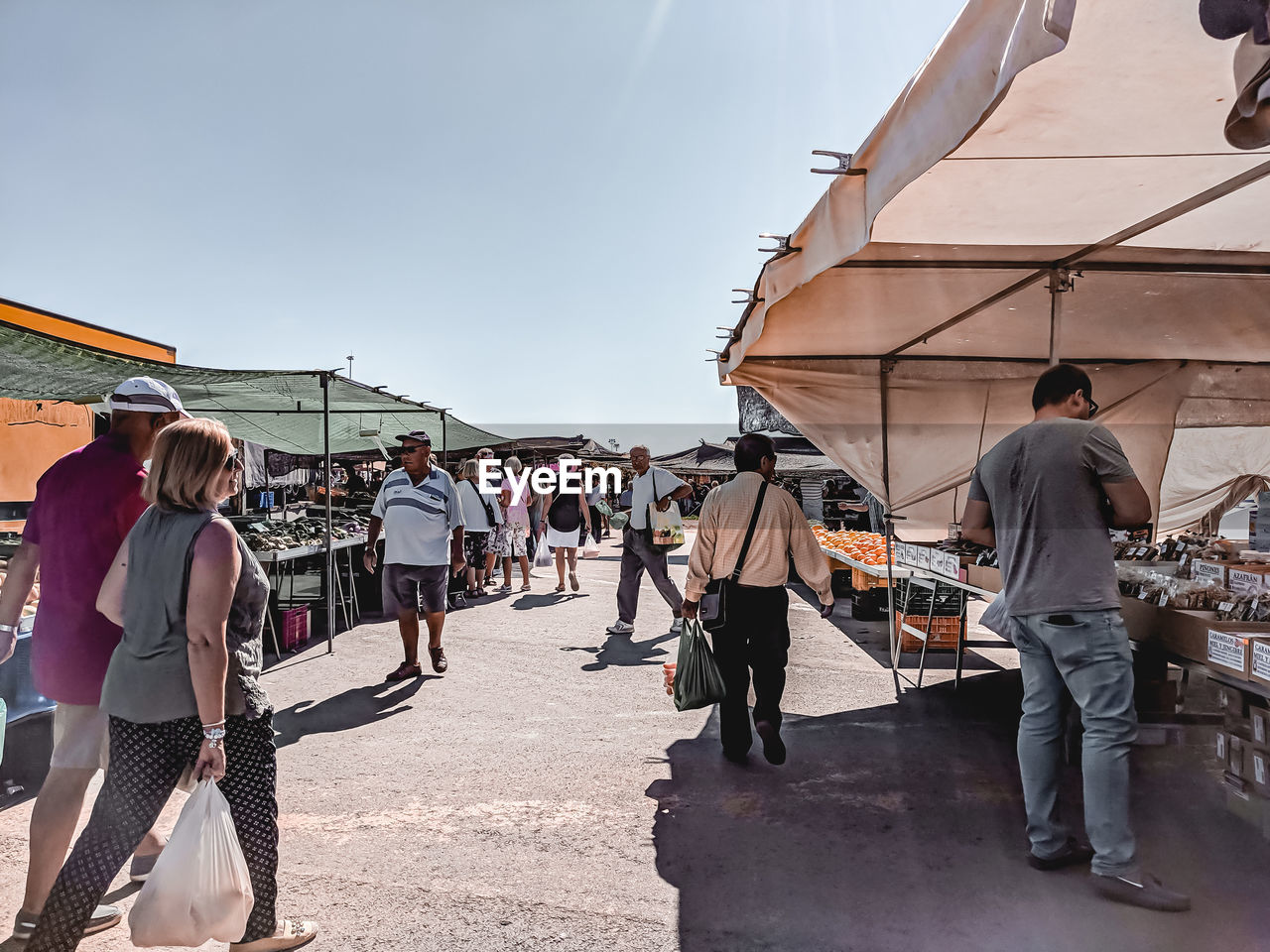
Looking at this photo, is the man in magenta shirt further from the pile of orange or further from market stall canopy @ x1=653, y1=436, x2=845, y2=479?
the pile of orange

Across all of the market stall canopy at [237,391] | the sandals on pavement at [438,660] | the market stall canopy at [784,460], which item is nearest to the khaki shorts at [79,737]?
the market stall canopy at [237,391]

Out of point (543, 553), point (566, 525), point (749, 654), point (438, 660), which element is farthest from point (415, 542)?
point (543, 553)

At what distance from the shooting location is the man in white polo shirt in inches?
246

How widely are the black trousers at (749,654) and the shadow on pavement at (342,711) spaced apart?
237 centimetres

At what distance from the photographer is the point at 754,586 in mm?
4492

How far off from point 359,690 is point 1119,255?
5773mm

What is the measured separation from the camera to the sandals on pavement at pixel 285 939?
263 cm

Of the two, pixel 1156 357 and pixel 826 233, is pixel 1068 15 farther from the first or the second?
pixel 1156 357

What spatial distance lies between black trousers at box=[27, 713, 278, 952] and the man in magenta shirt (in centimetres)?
33

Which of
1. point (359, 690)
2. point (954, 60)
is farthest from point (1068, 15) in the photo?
point (359, 690)

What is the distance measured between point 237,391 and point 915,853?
7.68 metres

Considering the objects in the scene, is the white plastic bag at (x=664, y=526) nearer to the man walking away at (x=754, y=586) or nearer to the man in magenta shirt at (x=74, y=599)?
the man walking away at (x=754, y=586)

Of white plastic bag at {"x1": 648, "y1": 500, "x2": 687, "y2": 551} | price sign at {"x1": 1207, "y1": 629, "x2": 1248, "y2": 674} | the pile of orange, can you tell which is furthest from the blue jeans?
the pile of orange

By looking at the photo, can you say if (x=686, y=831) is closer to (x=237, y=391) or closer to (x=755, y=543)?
(x=755, y=543)
